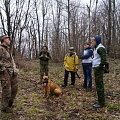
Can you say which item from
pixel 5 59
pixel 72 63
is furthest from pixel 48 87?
pixel 5 59

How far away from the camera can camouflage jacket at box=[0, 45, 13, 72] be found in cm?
337

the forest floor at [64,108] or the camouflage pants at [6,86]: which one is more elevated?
the camouflage pants at [6,86]

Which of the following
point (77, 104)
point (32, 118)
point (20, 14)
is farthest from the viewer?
point (20, 14)

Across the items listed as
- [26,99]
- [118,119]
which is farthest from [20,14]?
[118,119]

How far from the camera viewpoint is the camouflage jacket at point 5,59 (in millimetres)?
3372

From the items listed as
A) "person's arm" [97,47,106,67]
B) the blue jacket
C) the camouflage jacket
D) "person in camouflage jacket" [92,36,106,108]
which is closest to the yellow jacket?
the blue jacket

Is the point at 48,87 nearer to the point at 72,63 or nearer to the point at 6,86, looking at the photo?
the point at 72,63

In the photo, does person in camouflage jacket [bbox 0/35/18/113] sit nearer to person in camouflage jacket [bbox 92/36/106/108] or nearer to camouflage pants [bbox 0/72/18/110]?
camouflage pants [bbox 0/72/18/110]

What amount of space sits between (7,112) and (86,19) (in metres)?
19.7

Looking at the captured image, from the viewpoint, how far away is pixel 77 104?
15.1 feet

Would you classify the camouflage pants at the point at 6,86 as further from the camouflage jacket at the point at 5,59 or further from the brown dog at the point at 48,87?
the brown dog at the point at 48,87

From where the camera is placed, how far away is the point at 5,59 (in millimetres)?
3504

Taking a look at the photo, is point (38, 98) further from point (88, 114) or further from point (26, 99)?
point (88, 114)

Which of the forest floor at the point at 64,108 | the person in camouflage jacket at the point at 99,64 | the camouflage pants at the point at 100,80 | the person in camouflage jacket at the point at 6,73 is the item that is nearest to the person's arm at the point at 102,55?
the person in camouflage jacket at the point at 99,64
